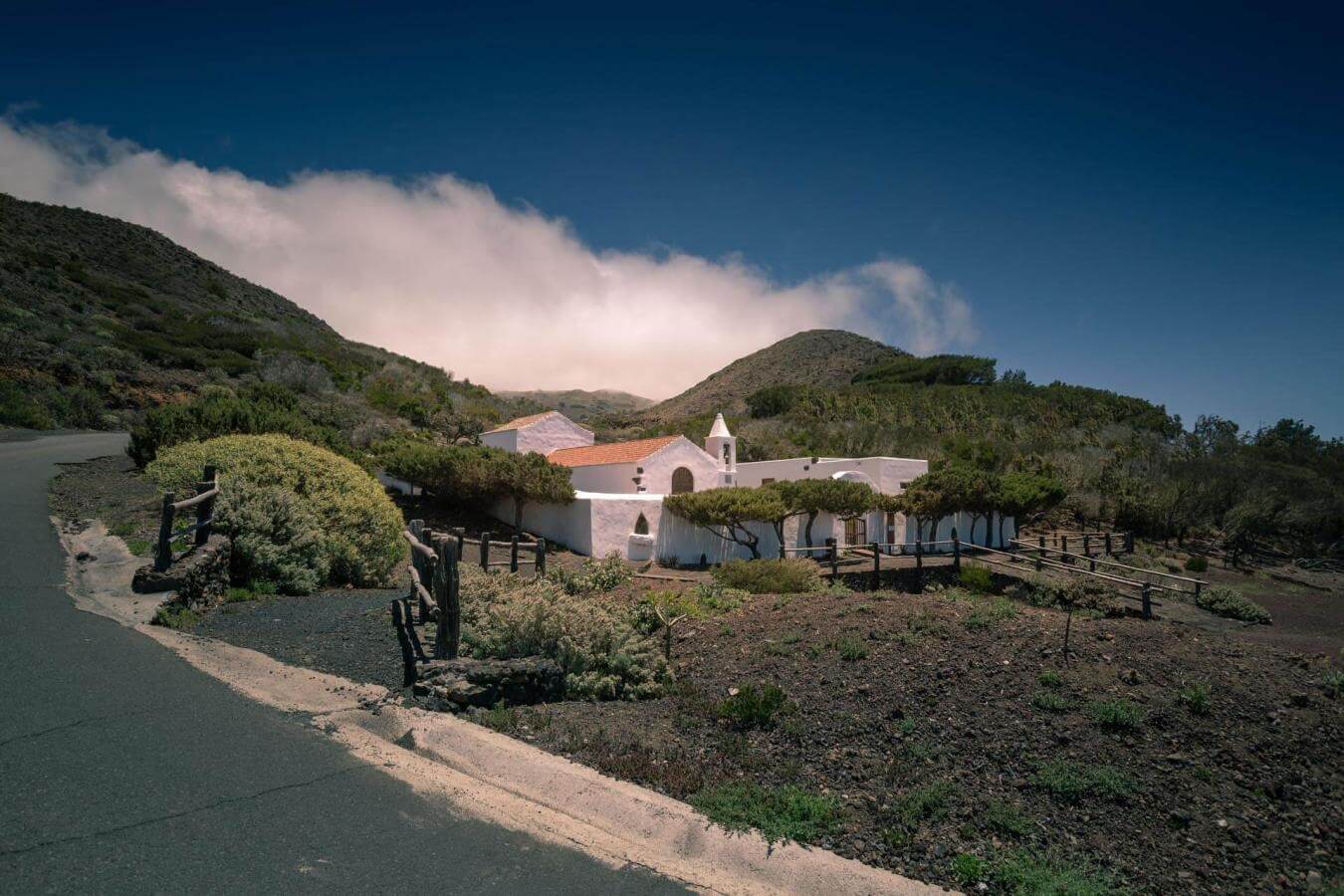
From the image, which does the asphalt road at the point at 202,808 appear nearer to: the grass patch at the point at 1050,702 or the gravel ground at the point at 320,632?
the gravel ground at the point at 320,632

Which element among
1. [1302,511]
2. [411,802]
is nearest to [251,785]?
[411,802]

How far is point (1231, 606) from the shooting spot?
18.9 meters

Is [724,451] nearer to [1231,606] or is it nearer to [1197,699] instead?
[1231,606]

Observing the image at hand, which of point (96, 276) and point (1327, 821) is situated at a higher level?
point (96, 276)

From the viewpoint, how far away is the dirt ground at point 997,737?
479 cm

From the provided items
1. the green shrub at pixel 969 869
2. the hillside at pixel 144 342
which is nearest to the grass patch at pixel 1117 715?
the green shrub at pixel 969 869

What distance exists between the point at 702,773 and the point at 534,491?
20.4 metres

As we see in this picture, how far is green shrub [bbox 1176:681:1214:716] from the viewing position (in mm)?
6277

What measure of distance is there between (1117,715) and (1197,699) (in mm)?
864

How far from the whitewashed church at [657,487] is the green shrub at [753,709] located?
17346 millimetres

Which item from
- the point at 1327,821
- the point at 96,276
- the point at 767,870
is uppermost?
the point at 96,276

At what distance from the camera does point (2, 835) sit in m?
3.85

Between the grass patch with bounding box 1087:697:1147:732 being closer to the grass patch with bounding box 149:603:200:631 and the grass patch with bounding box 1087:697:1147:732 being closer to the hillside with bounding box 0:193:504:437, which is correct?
the grass patch with bounding box 149:603:200:631

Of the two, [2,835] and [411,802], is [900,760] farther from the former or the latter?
[2,835]
